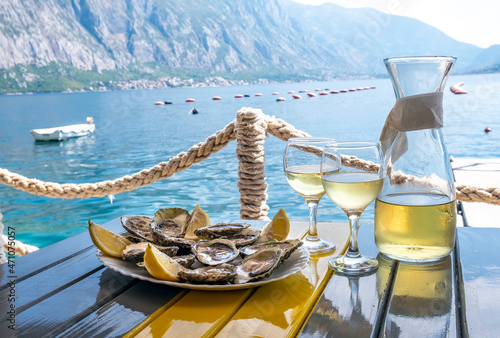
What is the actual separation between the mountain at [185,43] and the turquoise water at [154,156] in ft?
79.3

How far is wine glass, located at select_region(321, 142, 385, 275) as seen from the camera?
732 mm

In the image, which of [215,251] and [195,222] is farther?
[195,222]

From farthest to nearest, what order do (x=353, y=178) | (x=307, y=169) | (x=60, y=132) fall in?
(x=60, y=132), (x=307, y=169), (x=353, y=178)

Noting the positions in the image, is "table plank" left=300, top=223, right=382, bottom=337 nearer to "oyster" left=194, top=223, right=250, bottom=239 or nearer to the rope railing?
"oyster" left=194, top=223, right=250, bottom=239

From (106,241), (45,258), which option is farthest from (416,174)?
(45,258)

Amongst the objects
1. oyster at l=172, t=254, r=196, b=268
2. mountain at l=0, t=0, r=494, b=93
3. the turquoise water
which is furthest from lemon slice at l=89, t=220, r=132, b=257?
mountain at l=0, t=0, r=494, b=93

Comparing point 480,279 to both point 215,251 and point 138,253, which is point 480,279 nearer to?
point 215,251

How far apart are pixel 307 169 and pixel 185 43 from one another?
8077 centimetres

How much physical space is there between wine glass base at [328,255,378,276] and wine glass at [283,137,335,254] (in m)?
0.08

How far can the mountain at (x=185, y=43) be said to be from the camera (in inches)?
2452

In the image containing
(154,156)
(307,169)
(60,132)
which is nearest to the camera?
(307,169)

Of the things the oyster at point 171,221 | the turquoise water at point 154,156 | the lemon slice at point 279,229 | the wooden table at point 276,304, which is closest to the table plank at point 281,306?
the wooden table at point 276,304

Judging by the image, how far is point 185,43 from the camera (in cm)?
7812

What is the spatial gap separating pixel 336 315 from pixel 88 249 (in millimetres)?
553
